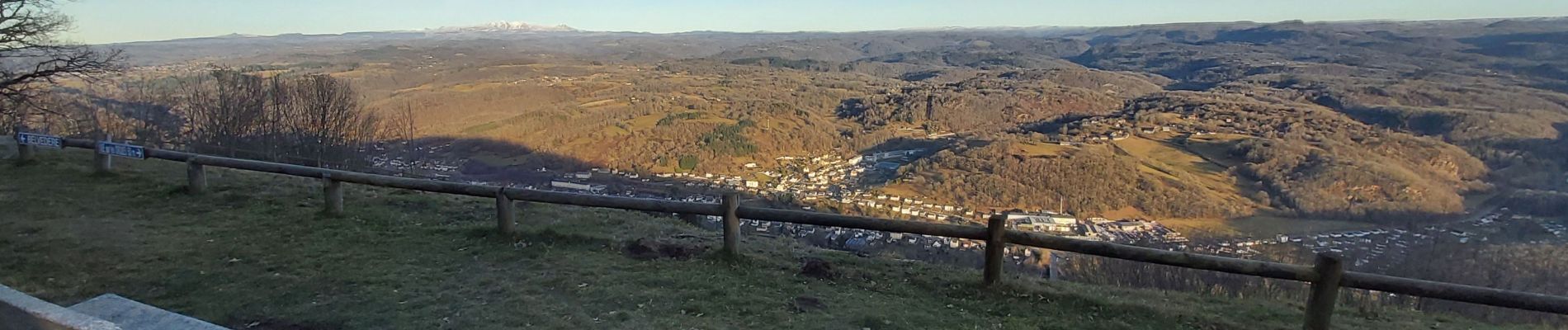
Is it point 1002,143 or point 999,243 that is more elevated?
point 999,243

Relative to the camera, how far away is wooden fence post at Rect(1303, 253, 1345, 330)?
5.29 meters

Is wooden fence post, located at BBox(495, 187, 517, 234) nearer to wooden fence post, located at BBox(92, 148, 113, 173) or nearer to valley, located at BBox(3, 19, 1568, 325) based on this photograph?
valley, located at BBox(3, 19, 1568, 325)

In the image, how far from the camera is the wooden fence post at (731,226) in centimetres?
732

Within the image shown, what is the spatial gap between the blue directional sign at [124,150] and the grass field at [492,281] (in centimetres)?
133

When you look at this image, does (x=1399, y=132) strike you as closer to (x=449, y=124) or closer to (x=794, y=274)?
(x=794, y=274)

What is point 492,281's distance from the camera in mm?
6586

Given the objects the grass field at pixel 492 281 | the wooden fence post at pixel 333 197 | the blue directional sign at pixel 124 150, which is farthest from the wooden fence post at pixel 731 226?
the blue directional sign at pixel 124 150

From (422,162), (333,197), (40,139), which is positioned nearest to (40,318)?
(333,197)

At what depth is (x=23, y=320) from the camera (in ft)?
7.91

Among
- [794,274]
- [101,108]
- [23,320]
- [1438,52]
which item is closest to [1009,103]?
[101,108]

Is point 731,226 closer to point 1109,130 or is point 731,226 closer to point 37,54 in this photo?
point 37,54

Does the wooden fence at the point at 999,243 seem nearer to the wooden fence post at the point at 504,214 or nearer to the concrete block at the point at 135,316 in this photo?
the wooden fence post at the point at 504,214

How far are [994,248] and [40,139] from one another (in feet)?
47.0

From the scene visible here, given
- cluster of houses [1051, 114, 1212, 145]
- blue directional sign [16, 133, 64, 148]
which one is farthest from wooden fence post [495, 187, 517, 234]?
cluster of houses [1051, 114, 1212, 145]
